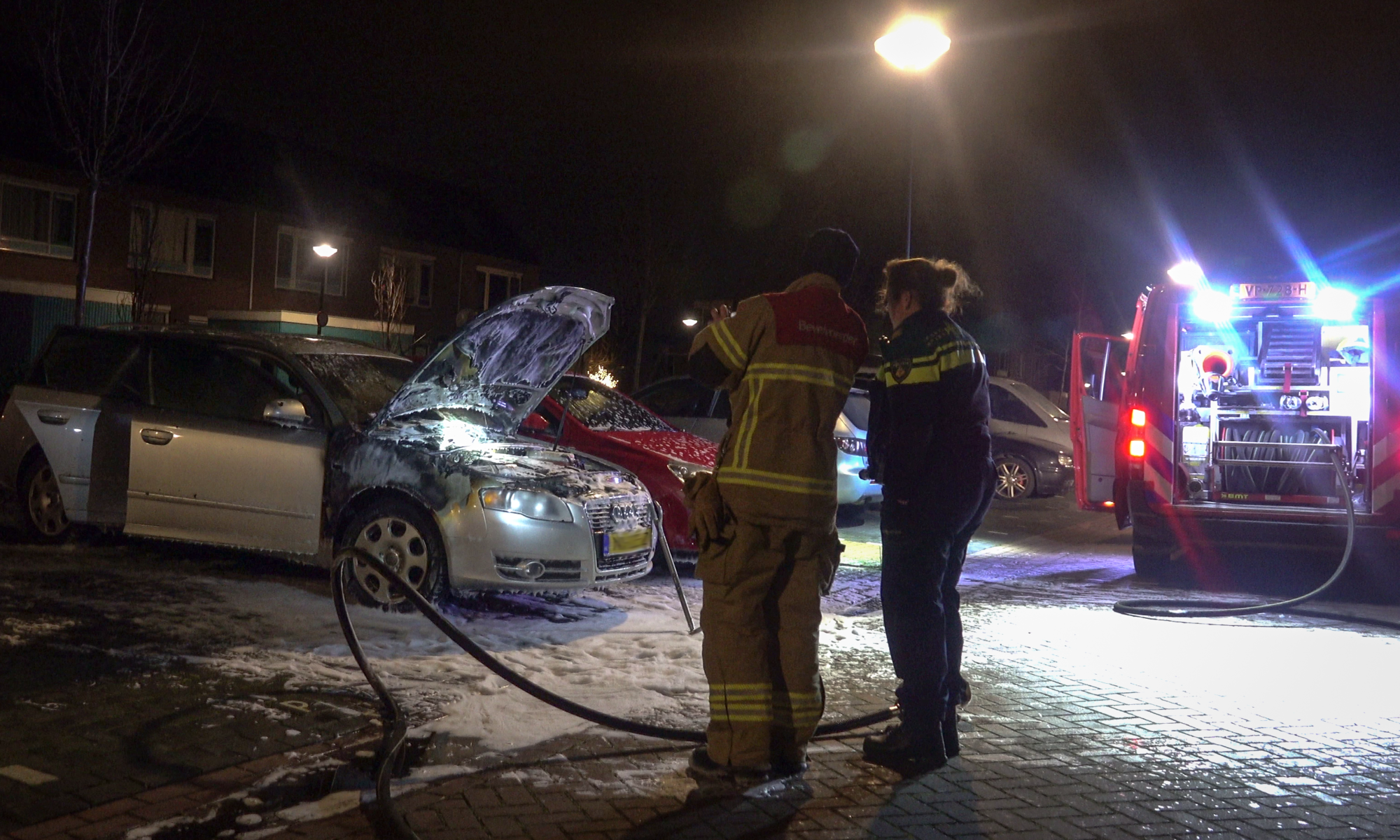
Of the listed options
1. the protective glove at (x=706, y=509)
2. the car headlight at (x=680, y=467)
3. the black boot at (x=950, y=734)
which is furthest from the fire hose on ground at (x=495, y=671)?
the car headlight at (x=680, y=467)

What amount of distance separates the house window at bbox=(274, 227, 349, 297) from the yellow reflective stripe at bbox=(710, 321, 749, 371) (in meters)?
31.0

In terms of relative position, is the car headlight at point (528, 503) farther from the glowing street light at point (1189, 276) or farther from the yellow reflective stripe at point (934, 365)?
the glowing street light at point (1189, 276)

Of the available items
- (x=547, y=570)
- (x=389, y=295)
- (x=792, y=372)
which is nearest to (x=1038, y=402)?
(x=547, y=570)

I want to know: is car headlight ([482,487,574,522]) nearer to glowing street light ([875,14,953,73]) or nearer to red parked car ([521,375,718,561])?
red parked car ([521,375,718,561])

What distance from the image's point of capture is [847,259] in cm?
459

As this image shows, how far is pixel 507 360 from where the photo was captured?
7.64 metres

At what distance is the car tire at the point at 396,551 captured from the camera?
6.82 meters

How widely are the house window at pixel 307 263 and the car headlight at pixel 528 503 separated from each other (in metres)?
28.4

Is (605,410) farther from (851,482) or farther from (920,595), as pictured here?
(920,595)

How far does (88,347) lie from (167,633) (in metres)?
3.30

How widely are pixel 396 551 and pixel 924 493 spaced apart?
11.7ft

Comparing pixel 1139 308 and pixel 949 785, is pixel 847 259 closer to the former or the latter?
pixel 949 785

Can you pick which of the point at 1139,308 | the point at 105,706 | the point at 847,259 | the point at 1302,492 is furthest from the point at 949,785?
the point at 1302,492

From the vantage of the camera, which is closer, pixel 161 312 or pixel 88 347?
pixel 88 347
